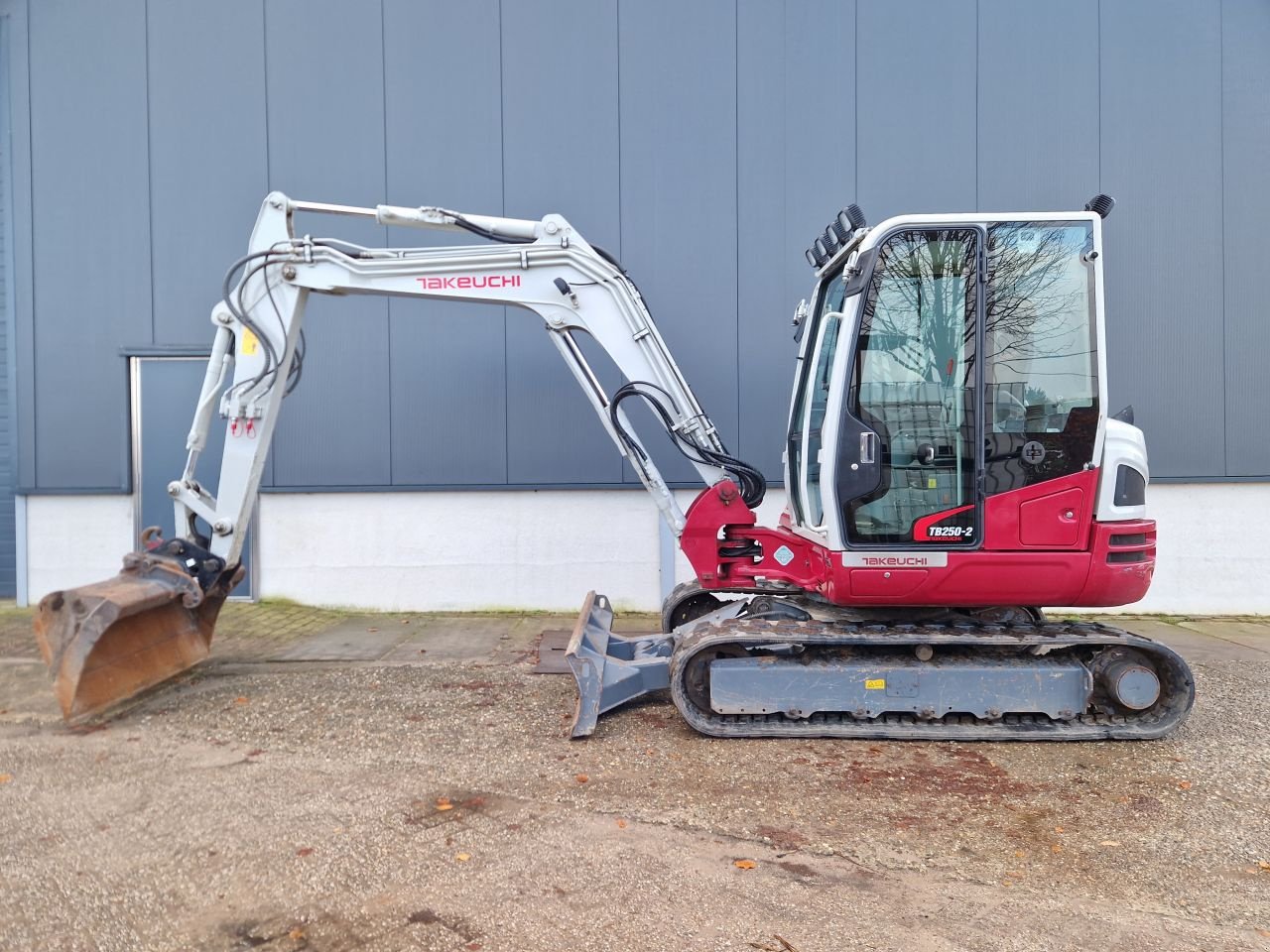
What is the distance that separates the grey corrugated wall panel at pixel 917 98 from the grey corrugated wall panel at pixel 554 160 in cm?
226

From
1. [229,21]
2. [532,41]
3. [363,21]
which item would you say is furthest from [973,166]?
[229,21]

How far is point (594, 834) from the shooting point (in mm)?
3496

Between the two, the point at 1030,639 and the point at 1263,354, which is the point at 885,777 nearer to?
the point at 1030,639

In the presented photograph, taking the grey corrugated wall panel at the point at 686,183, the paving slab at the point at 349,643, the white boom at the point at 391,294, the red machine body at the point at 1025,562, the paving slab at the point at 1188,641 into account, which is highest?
the grey corrugated wall panel at the point at 686,183

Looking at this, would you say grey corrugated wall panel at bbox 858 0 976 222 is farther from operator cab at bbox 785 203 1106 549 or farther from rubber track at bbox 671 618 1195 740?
rubber track at bbox 671 618 1195 740

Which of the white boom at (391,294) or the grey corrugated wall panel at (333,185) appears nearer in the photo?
the white boom at (391,294)

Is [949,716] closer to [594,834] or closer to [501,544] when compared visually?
[594,834]

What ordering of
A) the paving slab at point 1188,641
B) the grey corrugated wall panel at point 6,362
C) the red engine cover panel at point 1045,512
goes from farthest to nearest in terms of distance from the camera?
the grey corrugated wall panel at point 6,362
the paving slab at point 1188,641
the red engine cover panel at point 1045,512

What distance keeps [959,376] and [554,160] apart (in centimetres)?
535

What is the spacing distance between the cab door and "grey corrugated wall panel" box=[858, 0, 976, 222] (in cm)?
417

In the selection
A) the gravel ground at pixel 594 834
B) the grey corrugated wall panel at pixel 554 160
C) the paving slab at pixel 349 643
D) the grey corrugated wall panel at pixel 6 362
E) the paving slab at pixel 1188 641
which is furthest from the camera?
the grey corrugated wall panel at pixel 6 362

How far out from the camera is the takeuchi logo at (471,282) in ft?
17.7

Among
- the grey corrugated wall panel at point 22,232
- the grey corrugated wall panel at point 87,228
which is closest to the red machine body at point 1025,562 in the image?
the grey corrugated wall panel at point 87,228

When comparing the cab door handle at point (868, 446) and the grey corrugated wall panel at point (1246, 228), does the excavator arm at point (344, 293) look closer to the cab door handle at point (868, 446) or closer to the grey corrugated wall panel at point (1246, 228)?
the cab door handle at point (868, 446)
